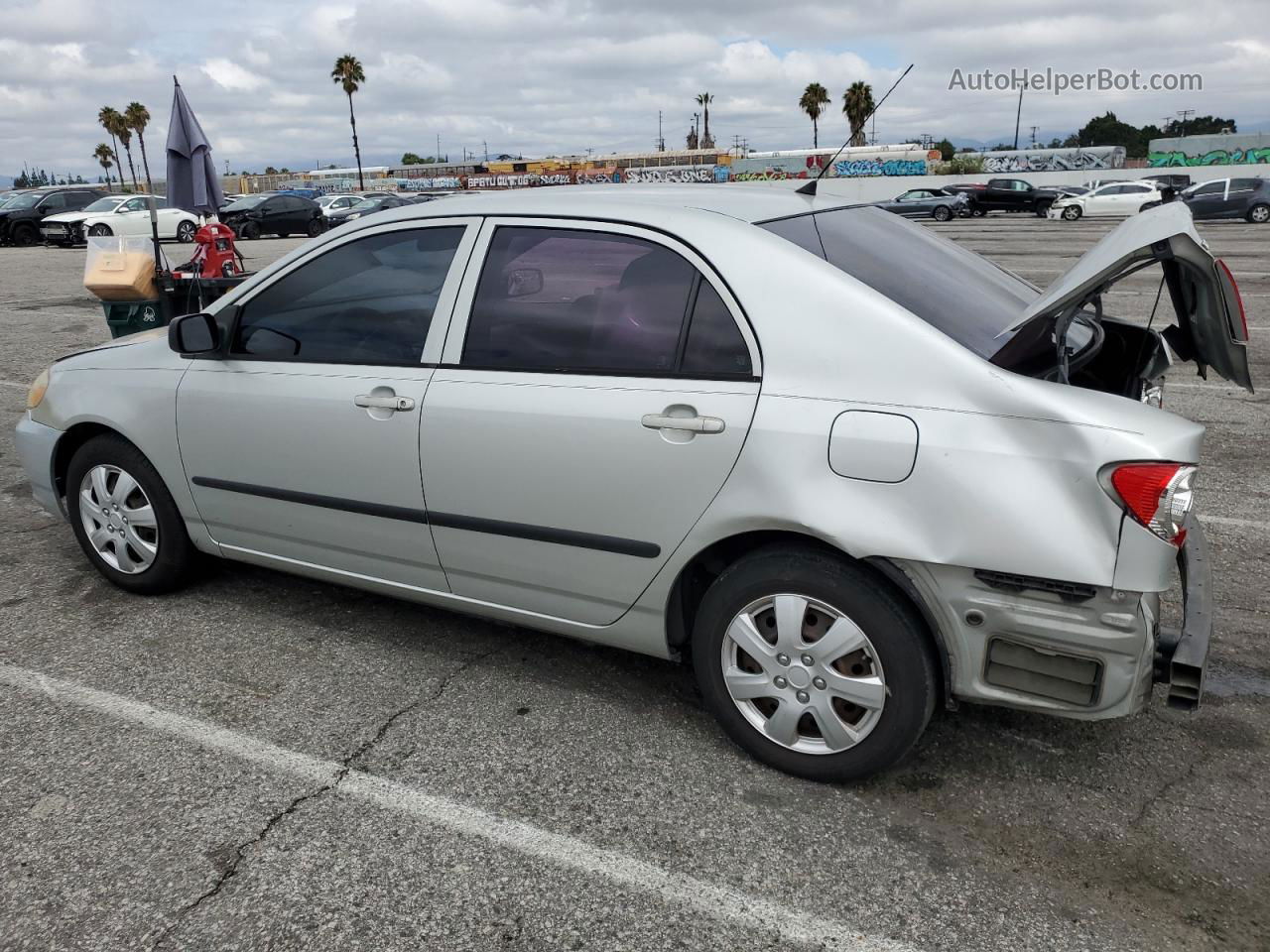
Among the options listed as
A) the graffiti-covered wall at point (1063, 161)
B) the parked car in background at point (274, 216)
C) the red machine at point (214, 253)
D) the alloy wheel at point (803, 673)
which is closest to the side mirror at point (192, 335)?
the alloy wheel at point (803, 673)

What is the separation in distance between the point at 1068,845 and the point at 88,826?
2.56m

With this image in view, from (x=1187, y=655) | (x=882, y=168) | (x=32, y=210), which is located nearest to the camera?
(x=1187, y=655)

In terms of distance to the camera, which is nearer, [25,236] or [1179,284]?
[1179,284]

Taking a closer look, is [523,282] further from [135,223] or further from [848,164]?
[848,164]

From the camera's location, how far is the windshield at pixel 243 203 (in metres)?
32.1

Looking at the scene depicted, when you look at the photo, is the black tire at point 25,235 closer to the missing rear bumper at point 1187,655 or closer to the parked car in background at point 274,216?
the parked car in background at point 274,216

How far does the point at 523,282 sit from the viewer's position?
319cm

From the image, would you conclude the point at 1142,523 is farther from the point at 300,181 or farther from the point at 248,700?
the point at 300,181

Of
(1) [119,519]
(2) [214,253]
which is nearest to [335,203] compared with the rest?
(2) [214,253]

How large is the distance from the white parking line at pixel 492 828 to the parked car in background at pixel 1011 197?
39.3 metres

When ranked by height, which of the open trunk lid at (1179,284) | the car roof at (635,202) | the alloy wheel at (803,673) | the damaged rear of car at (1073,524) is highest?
the car roof at (635,202)

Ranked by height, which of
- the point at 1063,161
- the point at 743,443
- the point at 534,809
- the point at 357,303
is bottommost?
the point at 534,809

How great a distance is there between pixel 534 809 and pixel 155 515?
2.20m

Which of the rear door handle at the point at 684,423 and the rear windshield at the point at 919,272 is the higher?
the rear windshield at the point at 919,272
